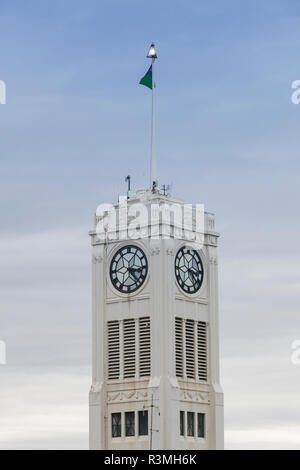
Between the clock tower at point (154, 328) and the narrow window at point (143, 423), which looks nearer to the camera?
the clock tower at point (154, 328)

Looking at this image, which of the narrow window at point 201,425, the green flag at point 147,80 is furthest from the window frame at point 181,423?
the green flag at point 147,80

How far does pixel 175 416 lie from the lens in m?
190

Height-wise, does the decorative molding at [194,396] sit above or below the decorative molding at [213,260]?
below

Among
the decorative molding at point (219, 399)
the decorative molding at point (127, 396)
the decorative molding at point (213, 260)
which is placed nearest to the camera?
the decorative molding at point (127, 396)

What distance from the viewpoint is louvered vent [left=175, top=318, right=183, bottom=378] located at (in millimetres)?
192500

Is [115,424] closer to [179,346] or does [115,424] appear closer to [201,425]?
[201,425]

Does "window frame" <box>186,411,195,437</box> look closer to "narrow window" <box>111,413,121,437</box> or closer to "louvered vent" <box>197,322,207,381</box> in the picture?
"louvered vent" <box>197,322,207,381</box>

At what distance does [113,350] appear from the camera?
195m

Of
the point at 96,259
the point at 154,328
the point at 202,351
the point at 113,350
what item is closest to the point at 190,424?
the point at 202,351

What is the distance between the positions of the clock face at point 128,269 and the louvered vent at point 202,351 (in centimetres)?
725

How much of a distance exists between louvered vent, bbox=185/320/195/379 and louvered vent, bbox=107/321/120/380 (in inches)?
246

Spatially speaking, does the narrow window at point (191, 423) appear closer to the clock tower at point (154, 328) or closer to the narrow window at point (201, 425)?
the clock tower at point (154, 328)

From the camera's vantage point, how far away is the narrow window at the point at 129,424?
631 ft

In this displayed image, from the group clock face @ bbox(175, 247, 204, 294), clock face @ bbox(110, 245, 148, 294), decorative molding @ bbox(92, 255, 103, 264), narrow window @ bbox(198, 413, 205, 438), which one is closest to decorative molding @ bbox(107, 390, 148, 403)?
narrow window @ bbox(198, 413, 205, 438)
